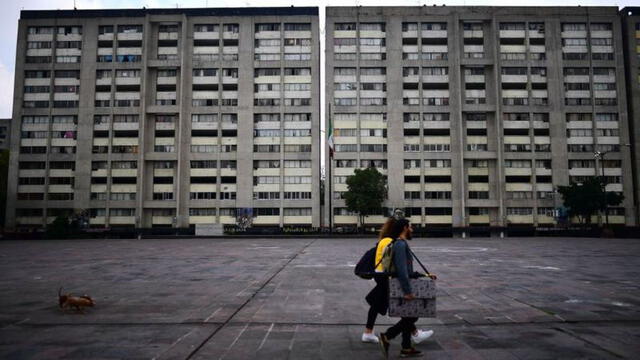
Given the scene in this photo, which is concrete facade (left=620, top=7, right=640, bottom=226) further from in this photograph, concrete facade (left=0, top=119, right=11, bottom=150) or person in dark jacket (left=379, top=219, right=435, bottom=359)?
concrete facade (left=0, top=119, right=11, bottom=150)

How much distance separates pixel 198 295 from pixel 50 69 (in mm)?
73246

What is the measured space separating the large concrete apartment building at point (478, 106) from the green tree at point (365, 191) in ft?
17.7

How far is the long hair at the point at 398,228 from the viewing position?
5582 millimetres

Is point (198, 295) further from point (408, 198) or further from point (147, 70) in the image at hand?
point (147, 70)

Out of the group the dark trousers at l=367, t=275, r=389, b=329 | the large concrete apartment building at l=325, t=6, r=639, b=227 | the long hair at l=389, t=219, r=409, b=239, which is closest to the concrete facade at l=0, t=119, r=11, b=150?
the large concrete apartment building at l=325, t=6, r=639, b=227

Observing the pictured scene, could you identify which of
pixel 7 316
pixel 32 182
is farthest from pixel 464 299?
pixel 32 182

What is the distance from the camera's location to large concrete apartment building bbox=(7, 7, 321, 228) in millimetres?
63969

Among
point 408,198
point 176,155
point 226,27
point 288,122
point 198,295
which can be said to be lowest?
point 198,295

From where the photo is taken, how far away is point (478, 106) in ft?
213

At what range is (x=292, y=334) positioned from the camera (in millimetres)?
6457

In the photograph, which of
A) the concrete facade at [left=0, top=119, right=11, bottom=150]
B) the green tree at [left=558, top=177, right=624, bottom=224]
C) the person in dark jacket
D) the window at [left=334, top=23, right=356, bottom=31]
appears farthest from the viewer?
the concrete facade at [left=0, top=119, right=11, bottom=150]

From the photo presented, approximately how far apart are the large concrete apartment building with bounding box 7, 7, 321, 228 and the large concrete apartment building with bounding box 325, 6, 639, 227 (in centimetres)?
698

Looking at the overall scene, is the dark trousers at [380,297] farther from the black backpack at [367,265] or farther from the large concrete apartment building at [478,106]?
the large concrete apartment building at [478,106]

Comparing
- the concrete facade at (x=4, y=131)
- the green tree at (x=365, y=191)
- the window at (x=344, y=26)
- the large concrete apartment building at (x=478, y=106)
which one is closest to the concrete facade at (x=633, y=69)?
the large concrete apartment building at (x=478, y=106)
